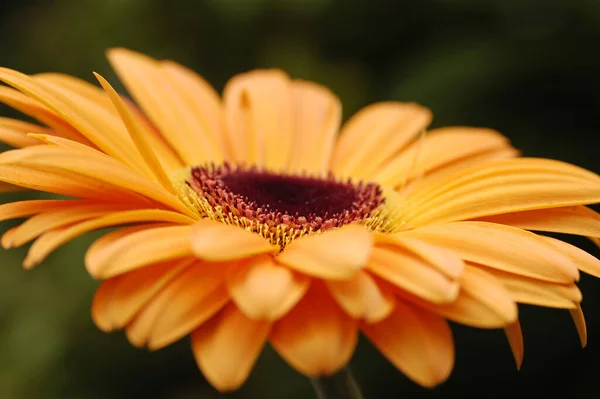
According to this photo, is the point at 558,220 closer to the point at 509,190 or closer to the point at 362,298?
the point at 509,190

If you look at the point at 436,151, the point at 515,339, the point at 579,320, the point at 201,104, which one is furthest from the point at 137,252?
the point at 436,151

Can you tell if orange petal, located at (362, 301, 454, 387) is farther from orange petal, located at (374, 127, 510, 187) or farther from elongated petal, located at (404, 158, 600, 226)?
orange petal, located at (374, 127, 510, 187)

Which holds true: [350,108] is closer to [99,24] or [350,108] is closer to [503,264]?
[99,24]

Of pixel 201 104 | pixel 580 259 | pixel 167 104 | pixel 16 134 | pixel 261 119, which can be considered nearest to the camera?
Result: pixel 580 259

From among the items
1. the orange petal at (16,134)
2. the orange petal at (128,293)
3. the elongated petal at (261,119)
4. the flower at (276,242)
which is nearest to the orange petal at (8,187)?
the flower at (276,242)

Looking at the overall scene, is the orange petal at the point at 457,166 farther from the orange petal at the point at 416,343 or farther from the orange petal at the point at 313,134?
the orange petal at the point at 416,343

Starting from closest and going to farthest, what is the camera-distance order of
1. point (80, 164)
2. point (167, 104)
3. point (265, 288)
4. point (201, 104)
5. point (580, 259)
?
point (265, 288) < point (80, 164) < point (580, 259) < point (167, 104) < point (201, 104)
